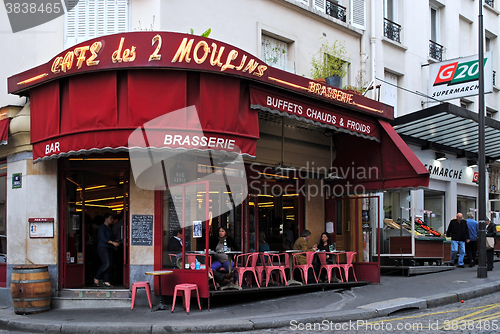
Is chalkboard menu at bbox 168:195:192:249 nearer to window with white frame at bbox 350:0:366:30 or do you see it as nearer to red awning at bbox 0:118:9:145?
red awning at bbox 0:118:9:145

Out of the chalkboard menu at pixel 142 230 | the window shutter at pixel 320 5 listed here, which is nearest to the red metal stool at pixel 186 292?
the chalkboard menu at pixel 142 230

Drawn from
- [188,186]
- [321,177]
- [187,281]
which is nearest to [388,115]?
[321,177]

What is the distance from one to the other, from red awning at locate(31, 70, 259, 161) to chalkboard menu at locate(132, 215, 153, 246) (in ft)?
5.90

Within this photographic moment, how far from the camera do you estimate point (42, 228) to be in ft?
33.0

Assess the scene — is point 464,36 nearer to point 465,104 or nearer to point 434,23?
point 434,23

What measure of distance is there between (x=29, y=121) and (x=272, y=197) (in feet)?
18.8

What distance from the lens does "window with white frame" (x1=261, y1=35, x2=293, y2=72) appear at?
12867mm

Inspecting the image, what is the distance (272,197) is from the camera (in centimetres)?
1256

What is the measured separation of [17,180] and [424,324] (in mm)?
8114

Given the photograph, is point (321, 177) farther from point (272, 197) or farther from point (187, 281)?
point (187, 281)

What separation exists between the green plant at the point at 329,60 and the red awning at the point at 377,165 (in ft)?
5.50

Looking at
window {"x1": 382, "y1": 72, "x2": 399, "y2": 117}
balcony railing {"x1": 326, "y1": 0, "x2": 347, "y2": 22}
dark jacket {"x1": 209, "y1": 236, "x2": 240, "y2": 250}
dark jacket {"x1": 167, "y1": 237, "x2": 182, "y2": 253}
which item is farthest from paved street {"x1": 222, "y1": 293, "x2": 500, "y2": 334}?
balcony railing {"x1": 326, "y1": 0, "x2": 347, "y2": 22}

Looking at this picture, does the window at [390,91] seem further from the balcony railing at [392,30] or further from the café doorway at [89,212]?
the café doorway at [89,212]

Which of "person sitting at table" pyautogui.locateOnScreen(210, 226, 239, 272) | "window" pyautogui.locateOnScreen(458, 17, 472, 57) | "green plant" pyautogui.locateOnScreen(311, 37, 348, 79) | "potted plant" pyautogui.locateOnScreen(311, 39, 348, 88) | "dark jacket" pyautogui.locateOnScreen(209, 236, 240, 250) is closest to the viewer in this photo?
"person sitting at table" pyautogui.locateOnScreen(210, 226, 239, 272)
